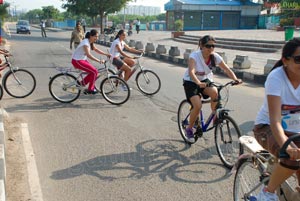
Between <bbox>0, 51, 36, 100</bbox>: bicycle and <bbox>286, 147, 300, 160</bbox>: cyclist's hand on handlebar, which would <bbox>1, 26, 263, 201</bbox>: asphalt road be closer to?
<bbox>0, 51, 36, 100</bbox>: bicycle

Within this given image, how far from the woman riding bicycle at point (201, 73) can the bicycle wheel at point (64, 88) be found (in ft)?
12.5

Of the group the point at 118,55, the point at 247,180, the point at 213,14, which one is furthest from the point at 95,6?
the point at 247,180

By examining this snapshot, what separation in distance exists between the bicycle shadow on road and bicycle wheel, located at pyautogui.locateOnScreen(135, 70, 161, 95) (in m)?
4.26

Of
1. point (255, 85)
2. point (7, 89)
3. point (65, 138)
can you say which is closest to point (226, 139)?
point (65, 138)

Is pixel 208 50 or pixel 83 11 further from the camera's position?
pixel 83 11

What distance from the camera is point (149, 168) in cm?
478

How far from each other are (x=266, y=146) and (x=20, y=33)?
1891 inches

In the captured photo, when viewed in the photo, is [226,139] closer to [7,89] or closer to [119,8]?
[7,89]

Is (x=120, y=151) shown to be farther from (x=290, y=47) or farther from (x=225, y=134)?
(x=290, y=47)

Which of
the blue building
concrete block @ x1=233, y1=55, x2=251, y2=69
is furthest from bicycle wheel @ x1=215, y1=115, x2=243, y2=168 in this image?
the blue building

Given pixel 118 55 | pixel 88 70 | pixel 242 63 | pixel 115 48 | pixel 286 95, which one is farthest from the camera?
pixel 242 63

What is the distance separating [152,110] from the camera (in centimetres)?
788

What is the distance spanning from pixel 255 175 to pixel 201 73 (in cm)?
248

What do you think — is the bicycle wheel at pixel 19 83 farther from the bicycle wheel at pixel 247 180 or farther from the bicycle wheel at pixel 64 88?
the bicycle wheel at pixel 247 180
